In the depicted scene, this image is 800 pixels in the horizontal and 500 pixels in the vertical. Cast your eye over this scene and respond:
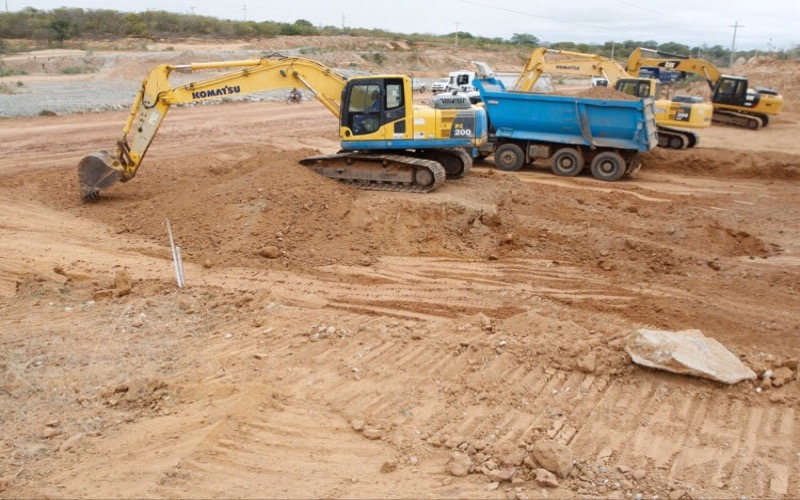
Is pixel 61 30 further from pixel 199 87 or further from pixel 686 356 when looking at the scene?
pixel 686 356

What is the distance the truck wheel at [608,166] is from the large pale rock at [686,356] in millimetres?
10099

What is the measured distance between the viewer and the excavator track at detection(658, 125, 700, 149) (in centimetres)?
1950

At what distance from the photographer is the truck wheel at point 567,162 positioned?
54.0ft

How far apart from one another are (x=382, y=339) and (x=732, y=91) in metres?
23.9

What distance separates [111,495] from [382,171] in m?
8.58

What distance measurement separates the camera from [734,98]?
26.4m

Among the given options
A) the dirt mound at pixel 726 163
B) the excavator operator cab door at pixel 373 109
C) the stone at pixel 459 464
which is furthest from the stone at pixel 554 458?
the dirt mound at pixel 726 163

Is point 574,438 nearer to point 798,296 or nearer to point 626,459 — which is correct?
point 626,459

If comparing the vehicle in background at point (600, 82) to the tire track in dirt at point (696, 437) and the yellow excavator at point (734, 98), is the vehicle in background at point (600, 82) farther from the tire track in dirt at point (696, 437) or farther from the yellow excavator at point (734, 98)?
the tire track in dirt at point (696, 437)

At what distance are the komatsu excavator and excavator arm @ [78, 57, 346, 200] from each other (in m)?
0.02

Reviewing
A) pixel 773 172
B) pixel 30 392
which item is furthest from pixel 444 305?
pixel 773 172

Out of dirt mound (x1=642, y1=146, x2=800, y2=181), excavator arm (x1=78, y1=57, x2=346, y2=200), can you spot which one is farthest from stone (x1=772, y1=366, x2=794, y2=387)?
dirt mound (x1=642, y1=146, x2=800, y2=181)

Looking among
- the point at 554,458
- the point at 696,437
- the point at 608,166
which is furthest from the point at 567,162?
the point at 554,458

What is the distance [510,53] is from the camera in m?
66.8
